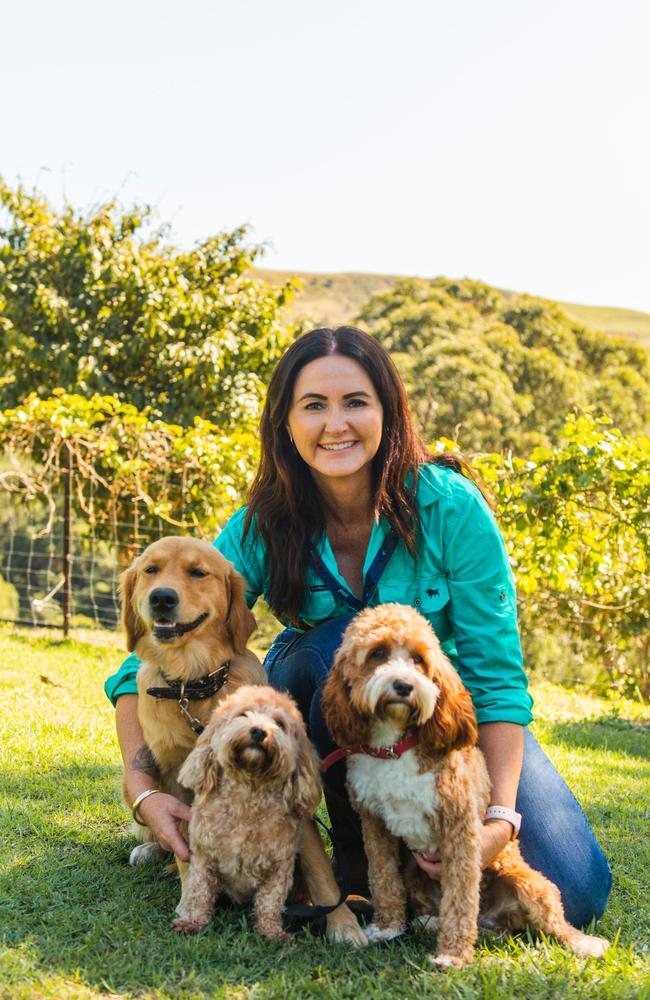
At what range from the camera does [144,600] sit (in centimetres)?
350

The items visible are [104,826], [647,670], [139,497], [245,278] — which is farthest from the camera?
[245,278]

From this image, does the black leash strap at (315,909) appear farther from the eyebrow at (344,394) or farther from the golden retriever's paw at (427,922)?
the eyebrow at (344,394)

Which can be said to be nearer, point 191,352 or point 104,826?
point 104,826

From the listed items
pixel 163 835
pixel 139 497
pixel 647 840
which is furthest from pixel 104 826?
pixel 139 497

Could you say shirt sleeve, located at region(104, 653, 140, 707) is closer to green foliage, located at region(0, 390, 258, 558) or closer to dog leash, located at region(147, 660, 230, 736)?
dog leash, located at region(147, 660, 230, 736)

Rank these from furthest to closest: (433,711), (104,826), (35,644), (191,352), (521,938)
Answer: (191,352), (35,644), (104,826), (521,938), (433,711)

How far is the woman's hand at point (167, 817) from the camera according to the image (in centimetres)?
306

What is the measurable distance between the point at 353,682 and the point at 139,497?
760cm

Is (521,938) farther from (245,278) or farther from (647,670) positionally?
(245,278)

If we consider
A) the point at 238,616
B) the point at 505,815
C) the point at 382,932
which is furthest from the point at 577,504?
the point at 382,932

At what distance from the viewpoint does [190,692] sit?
133 inches

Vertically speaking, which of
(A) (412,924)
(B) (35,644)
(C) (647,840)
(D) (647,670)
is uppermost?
(A) (412,924)

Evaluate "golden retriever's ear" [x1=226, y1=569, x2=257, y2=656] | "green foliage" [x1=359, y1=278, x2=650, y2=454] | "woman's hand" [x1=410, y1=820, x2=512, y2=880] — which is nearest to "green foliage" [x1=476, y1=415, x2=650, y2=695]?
"golden retriever's ear" [x1=226, y1=569, x2=257, y2=656]

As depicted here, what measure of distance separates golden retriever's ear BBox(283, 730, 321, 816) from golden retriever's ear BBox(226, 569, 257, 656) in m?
0.67
